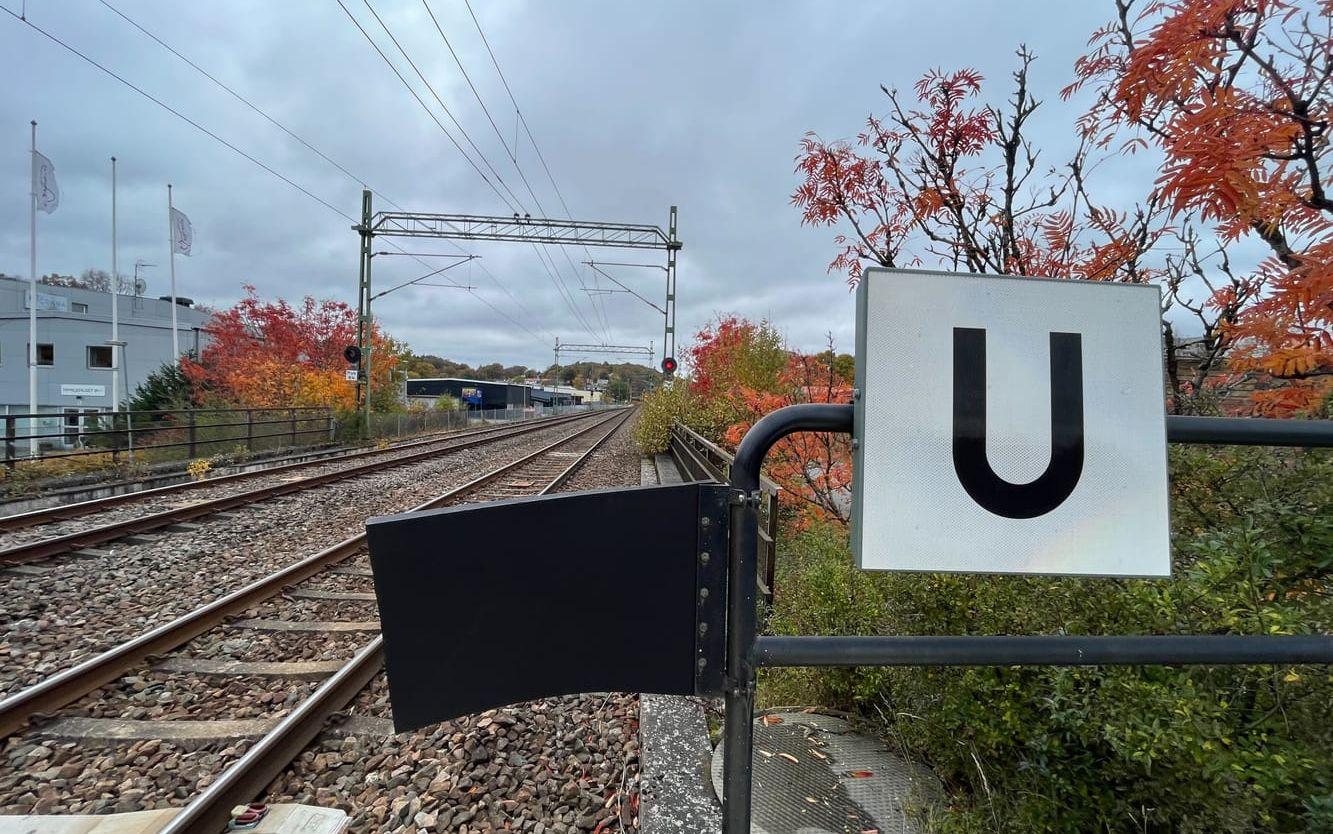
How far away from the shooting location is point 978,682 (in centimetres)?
198

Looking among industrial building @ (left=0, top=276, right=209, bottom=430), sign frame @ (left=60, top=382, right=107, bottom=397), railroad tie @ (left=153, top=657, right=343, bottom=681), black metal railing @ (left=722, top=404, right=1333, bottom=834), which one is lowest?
railroad tie @ (left=153, top=657, right=343, bottom=681)

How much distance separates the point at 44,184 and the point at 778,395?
79.4 feet

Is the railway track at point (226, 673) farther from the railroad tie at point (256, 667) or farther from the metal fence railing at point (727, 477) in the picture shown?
the metal fence railing at point (727, 477)

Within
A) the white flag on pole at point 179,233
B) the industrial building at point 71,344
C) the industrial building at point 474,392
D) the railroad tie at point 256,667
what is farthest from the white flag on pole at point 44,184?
the industrial building at point 474,392

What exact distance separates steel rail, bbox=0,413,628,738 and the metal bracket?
2.79 metres

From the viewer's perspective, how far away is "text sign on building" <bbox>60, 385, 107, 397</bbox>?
35.1 meters

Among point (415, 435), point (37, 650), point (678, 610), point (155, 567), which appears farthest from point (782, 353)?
point (415, 435)

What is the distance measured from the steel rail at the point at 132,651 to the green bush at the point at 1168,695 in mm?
2817

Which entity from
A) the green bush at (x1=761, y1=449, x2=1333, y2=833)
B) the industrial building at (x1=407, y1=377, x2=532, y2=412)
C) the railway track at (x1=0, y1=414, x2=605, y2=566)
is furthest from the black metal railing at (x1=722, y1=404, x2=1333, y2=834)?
the industrial building at (x1=407, y1=377, x2=532, y2=412)

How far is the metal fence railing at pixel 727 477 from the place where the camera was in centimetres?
388

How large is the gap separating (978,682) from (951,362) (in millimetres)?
1398

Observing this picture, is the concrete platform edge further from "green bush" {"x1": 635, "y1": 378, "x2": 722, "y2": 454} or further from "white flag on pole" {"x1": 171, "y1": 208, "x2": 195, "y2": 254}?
"white flag on pole" {"x1": 171, "y1": 208, "x2": 195, "y2": 254}

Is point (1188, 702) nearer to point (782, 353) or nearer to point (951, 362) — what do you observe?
point (951, 362)

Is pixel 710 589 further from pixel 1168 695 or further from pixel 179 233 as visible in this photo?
pixel 179 233
